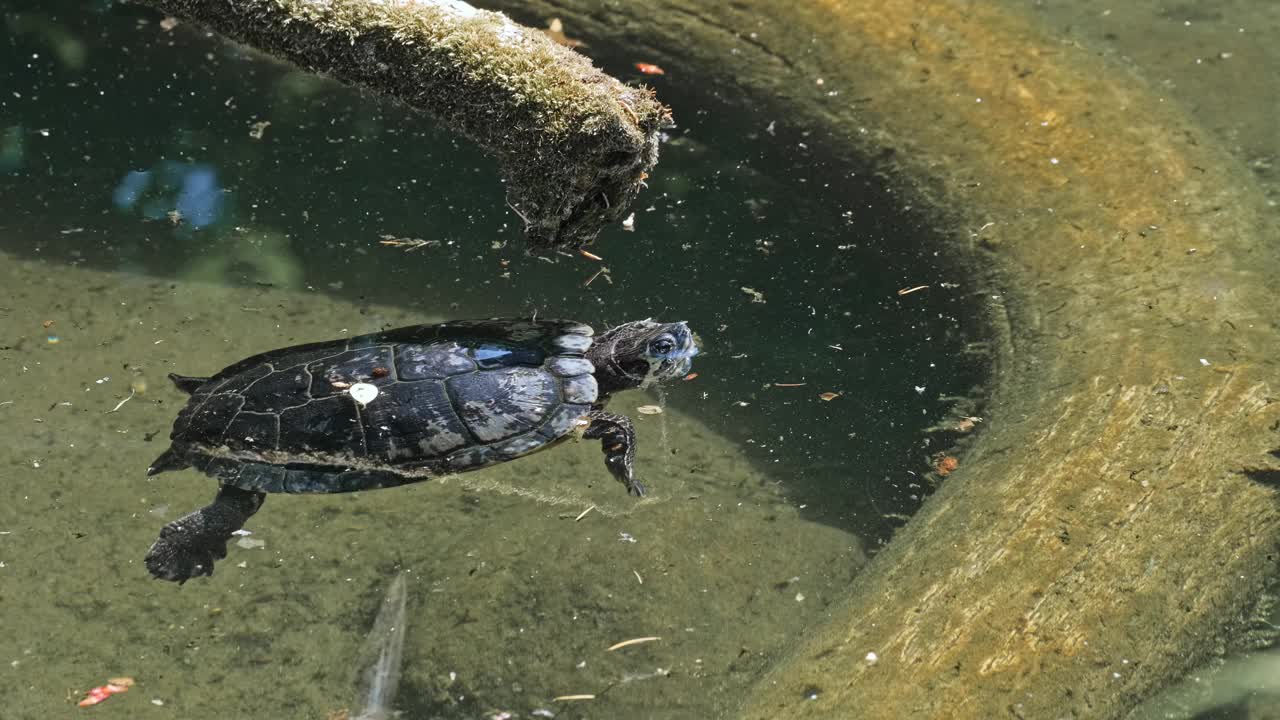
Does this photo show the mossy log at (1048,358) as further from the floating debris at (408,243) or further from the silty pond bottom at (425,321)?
the floating debris at (408,243)

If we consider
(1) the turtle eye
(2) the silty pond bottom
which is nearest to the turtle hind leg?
(2) the silty pond bottom

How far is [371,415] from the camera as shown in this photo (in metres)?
3.56

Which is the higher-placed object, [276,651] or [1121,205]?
[1121,205]

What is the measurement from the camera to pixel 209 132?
5.63m

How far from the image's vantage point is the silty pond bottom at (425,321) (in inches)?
134

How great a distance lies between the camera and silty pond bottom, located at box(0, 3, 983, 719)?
342 cm

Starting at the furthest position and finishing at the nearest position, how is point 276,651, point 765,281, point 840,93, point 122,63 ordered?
point 122,63 → point 840,93 → point 765,281 → point 276,651

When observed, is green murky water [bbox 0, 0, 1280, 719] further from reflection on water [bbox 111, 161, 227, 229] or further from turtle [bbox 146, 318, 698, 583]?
turtle [bbox 146, 318, 698, 583]

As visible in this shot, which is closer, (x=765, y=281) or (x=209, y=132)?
(x=765, y=281)

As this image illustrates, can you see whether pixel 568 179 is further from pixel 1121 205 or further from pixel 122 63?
pixel 122 63

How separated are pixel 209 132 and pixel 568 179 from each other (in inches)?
127

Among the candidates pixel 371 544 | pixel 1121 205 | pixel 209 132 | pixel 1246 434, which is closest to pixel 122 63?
pixel 209 132

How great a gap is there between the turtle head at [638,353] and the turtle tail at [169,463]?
5.41 ft

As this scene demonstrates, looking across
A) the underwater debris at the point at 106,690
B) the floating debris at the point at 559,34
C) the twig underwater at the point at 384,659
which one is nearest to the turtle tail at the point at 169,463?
the underwater debris at the point at 106,690
